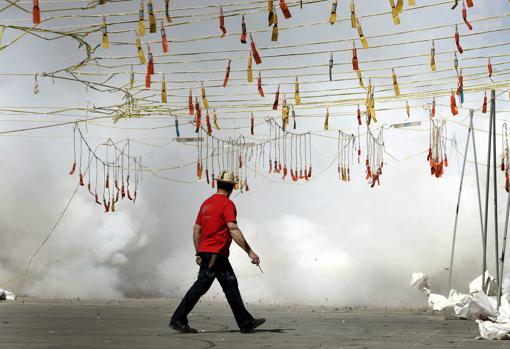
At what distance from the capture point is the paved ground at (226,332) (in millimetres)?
11487

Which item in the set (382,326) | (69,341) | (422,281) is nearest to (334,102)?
(422,281)

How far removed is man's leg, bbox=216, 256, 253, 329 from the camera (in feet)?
43.1

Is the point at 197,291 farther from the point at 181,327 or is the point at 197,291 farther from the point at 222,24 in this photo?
the point at 222,24

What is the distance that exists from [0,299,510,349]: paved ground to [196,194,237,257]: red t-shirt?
110 centimetres

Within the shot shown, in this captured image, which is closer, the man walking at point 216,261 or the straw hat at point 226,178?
the man walking at point 216,261

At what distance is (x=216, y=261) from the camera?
43.4 ft

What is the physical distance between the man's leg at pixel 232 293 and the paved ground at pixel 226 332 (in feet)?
0.75

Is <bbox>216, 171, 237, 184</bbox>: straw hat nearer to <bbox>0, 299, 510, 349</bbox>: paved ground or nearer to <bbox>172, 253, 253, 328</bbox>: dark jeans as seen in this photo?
<bbox>172, 253, 253, 328</bbox>: dark jeans

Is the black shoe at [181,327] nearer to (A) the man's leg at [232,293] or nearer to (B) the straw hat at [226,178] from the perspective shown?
(A) the man's leg at [232,293]

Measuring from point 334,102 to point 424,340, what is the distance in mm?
12345

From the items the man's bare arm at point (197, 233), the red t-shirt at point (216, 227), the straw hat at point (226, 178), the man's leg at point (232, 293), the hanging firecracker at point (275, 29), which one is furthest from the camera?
the hanging firecracker at point (275, 29)

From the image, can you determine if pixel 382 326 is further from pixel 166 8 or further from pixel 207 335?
pixel 166 8

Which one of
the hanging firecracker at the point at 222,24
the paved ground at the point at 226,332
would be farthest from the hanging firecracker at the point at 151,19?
the paved ground at the point at 226,332

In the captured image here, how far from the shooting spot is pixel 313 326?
14773 millimetres
